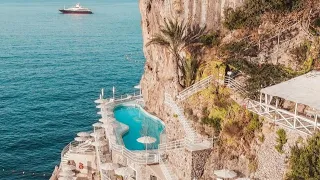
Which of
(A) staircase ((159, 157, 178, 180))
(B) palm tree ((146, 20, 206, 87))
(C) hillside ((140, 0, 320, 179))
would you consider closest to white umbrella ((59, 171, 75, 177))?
(C) hillside ((140, 0, 320, 179))

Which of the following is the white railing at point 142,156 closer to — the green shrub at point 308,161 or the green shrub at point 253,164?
the green shrub at point 253,164

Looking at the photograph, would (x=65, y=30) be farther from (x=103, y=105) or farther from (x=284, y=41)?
(x=284, y=41)

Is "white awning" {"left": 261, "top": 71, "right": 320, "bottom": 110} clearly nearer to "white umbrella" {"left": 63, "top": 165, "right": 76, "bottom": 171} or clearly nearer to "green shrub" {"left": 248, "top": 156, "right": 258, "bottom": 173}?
"green shrub" {"left": 248, "top": 156, "right": 258, "bottom": 173}

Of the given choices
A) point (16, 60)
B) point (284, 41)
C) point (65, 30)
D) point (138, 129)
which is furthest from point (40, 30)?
point (284, 41)

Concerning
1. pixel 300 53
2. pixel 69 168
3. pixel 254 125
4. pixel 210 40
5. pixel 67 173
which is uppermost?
pixel 210 40

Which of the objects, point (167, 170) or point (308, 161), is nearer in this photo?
point (308, 161)

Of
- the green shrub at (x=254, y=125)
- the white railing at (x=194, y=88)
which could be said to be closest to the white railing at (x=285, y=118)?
the green shrub at (x=254, y=125)

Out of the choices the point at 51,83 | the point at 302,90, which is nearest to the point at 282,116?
the point at 302,90

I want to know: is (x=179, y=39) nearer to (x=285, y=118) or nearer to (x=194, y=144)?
(x=194, y=144)
